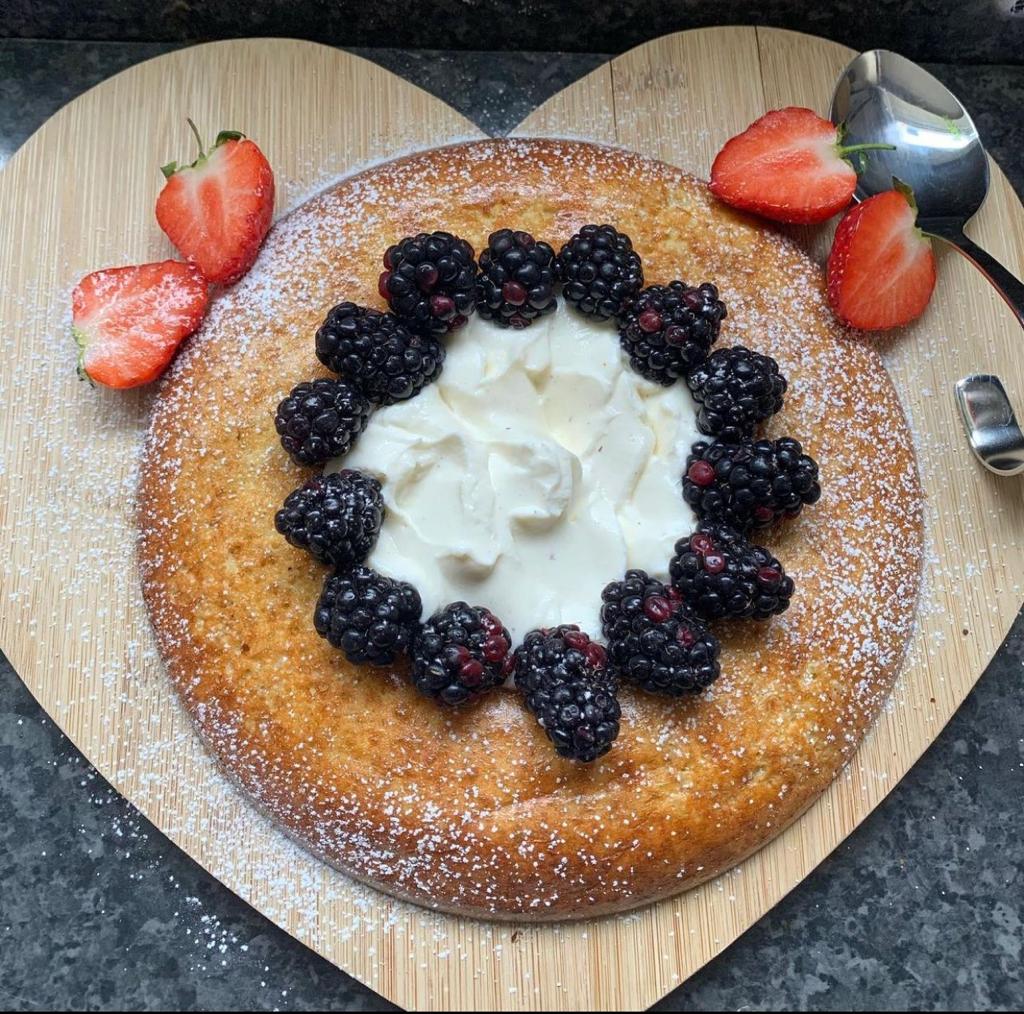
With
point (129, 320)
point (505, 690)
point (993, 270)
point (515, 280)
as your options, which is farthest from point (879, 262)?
point (129, 320)

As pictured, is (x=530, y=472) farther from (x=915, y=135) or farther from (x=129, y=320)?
(x=915, y=135)

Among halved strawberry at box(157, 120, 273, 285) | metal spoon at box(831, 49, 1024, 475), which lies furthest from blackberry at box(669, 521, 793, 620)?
halved strawberry at box(157, 120, 273, 285)

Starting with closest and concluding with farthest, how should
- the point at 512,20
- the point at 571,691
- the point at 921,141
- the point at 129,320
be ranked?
the point at 571,691
the point at 129,320
the point at 921,141
the point at 512,20

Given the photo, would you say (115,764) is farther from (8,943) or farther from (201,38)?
(201,38)

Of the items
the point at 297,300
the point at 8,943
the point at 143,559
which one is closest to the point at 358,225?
the point at 297,300

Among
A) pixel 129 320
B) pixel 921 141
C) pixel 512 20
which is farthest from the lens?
pixel 512 20

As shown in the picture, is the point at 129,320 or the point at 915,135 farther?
the point at 915,135

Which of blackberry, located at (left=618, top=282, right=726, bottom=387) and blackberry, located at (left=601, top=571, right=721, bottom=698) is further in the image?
blackberry, located at (left=618, top=282, right=726, bottom=387)

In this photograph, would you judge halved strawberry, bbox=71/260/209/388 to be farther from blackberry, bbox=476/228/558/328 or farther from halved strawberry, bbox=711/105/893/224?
halved strawberry, bbox=711/105/893/224
